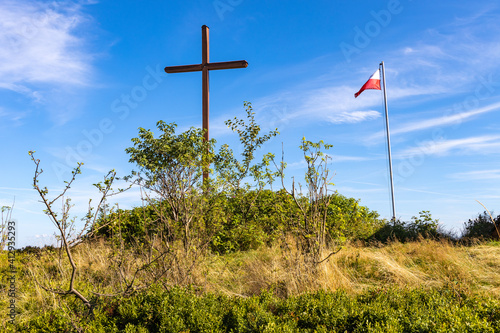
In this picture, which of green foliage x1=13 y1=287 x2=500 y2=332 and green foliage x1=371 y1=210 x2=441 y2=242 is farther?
green foliage x1=371 y1=210 x2=441 y2=242

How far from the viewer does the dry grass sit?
5355 mm

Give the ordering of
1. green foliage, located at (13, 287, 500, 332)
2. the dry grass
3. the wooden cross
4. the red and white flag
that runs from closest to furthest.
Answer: green foliage, located at (13, 287, 500, 332)
the dry grass
the wooden cross
the red and white flag


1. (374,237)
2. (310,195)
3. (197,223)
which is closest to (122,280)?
(197,223)

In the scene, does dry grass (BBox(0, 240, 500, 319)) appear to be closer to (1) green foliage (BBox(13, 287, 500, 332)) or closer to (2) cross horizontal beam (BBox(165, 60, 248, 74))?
(1) green foliage (BBox(13, 287, 500, 332))

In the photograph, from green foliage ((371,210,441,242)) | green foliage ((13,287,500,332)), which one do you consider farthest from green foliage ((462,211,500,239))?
green foliage ((13,287,500,332))

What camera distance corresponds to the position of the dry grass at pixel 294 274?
17.6 ft

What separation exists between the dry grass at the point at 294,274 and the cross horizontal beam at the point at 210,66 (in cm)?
509

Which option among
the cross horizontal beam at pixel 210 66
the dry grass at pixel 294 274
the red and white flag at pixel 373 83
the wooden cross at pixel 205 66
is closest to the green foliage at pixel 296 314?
the dry grass at pixel 294 274

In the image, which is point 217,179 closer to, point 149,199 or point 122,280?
point 149,199

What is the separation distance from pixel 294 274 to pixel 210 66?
6653mm

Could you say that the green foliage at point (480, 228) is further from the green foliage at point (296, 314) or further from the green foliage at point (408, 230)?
the green foliage at point (296, 314)

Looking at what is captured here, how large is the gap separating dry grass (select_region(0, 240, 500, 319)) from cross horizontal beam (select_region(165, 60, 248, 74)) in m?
5.09

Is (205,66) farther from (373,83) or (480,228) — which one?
(480,228)

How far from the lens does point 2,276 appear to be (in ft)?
23.5
